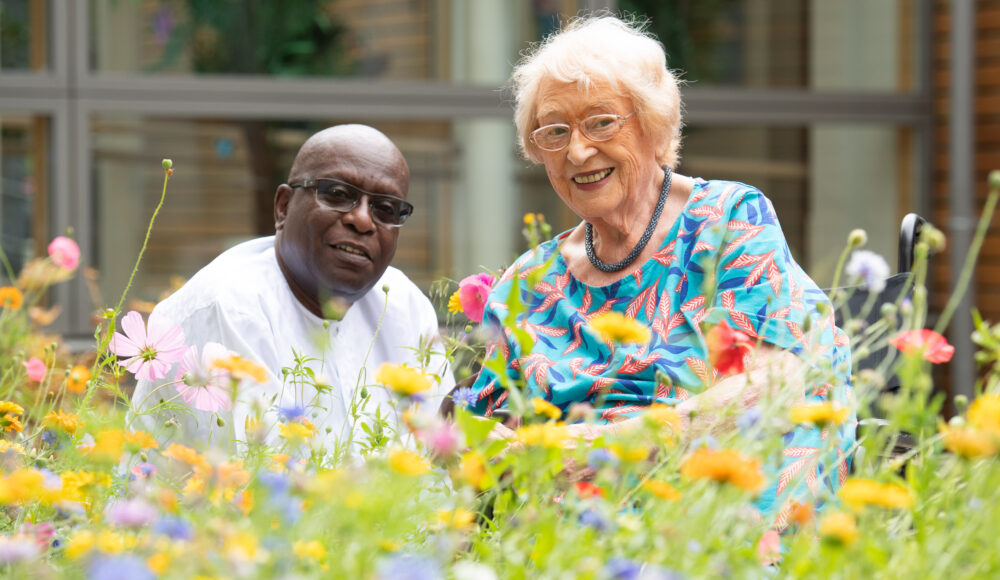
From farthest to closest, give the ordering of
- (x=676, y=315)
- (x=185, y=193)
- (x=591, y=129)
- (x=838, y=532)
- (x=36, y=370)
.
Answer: (x=185, y=193), (x=591, y=129), (x=676, y=315), (x=36, y=370), (x=838, y=532)

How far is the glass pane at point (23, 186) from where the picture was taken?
457cm

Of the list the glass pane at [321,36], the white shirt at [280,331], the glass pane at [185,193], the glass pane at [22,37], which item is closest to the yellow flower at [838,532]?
the white shirt at [280,331]

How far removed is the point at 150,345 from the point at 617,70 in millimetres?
1029

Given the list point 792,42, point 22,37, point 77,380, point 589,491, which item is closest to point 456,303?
point 77,380

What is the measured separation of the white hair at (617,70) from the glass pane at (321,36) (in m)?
2.80

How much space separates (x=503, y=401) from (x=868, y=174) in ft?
12.6

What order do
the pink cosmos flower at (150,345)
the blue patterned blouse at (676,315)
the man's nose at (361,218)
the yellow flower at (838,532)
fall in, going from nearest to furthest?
the yellow flower at (838,532) < the pink cosmos flower at (150,345) < the blue patterned blouse at (676,315) < the man's nose at (361,218)

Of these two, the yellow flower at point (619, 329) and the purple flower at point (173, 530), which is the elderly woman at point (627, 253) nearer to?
the yellow flower at point (619, 329)

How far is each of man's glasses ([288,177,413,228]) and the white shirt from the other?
146 mm

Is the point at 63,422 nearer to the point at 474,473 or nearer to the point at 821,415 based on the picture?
the point at 474,473

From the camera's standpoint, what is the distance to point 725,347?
1246 millimetres

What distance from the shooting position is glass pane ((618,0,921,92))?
5207mm

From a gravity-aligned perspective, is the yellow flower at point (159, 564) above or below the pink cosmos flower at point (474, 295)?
below

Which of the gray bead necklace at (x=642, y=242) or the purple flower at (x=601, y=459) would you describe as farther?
the gray bead necklace at (x=642, y=242)
